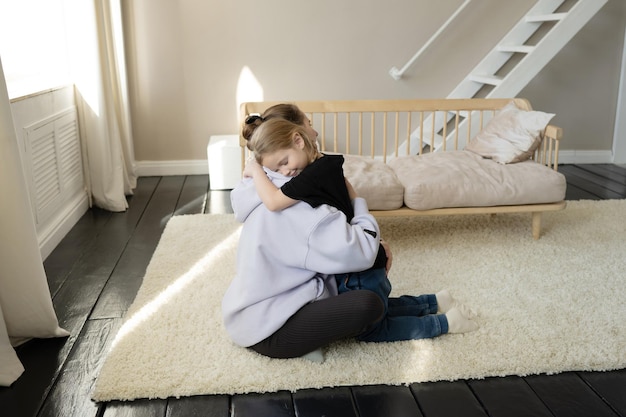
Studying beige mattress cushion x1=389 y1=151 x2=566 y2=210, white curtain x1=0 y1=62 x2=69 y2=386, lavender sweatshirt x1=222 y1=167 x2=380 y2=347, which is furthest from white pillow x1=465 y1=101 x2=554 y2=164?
white curtain x1=0 y1=62 x2=69 y2=386

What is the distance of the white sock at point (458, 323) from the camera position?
2.18 meters

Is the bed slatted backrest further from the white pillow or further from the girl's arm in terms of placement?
the girl's arm

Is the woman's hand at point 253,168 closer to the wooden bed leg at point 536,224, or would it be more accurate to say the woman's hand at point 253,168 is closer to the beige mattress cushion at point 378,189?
the beige mattress cushion at point 378,189

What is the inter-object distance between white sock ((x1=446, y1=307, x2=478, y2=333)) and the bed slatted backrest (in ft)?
4.21

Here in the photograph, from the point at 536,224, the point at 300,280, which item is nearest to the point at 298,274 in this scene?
the point at 300,280

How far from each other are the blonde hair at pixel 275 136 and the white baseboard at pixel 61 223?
55.9 inches

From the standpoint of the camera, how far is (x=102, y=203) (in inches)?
154

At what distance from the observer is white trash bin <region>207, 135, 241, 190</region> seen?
429 centimetres

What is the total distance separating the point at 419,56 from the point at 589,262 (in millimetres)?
2347

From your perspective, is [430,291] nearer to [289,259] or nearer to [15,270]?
[289,259]

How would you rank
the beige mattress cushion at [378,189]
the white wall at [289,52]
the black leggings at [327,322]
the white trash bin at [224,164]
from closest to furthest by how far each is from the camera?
the black leggings at [327,322] → the beige mattress cushion at [378,189] → the white trash bin at [224,164] → the white wall at [289,52]

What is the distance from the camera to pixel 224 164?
4316 mm

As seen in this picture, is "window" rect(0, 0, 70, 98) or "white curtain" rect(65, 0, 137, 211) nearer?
"window" rect(0, 0, 70, 98)

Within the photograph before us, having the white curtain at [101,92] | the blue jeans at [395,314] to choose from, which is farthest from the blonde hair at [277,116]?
the white curtain at [101,92]
